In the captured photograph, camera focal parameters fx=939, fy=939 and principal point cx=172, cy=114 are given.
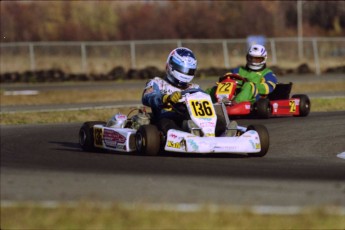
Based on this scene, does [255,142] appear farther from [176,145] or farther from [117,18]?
[117,18]

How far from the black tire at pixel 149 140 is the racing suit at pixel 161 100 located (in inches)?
15.2

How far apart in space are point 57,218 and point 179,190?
5.04ft

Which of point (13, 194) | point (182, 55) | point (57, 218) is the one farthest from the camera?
point (182, 55)

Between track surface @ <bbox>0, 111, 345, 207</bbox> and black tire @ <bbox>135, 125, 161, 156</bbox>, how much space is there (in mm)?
108

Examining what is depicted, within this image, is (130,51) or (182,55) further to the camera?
(130,51)

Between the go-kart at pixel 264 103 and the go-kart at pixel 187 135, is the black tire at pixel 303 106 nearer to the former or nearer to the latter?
the go-kart at pixel 264 103

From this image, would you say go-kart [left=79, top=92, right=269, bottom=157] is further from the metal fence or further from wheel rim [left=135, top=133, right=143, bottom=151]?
the metal fence

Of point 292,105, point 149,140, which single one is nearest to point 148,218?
point 149,140

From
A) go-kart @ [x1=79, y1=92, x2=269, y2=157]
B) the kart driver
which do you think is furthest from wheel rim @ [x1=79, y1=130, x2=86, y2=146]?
the kart driver

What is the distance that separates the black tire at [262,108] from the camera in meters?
14.5

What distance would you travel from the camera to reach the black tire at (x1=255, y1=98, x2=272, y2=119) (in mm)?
14492

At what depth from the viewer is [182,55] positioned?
10.7m

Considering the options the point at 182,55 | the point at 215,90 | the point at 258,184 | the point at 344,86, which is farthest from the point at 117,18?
the point at 258,184

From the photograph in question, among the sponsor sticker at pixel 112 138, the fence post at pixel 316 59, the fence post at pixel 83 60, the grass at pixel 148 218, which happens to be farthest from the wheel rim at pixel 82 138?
the fence post at pixel 316 59
